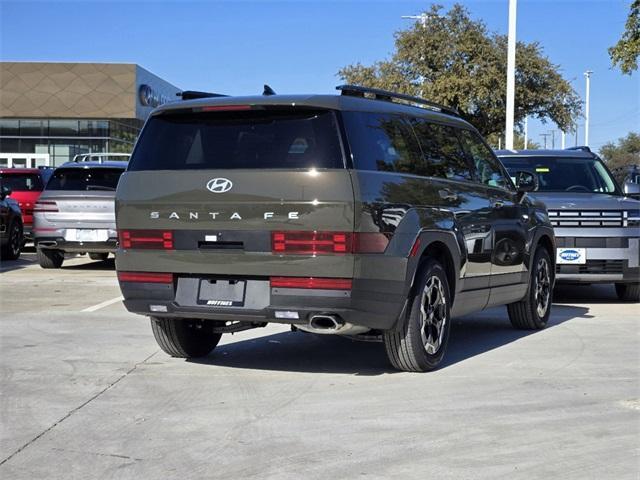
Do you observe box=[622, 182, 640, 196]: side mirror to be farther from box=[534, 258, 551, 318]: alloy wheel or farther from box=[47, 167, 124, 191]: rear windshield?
box=[47, 167, 124, 191]: rear windshield

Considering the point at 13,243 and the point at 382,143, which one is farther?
the point at 13,243

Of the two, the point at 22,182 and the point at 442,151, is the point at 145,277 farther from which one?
the point at 22,182

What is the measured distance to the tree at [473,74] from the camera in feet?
122

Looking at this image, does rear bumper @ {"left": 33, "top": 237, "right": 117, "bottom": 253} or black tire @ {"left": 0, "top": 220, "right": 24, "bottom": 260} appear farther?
black tire @ {"left": 0, "top": 220, "right": 24, "bottom": 260}

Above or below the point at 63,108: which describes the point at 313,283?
below

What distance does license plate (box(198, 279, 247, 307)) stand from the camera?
21.2 ft

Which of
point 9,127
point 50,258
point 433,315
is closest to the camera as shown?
point 433,315

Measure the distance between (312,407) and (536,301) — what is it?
3.95 metres

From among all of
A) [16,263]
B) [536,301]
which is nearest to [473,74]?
[16,263]

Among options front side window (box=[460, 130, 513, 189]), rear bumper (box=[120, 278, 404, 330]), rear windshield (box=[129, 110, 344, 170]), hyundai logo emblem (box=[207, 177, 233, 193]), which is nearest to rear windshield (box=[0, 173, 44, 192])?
front side window (box=[460, 130, 513, 189])

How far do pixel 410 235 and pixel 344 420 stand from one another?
147 centimetres

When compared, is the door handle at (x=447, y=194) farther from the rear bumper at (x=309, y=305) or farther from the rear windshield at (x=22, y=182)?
the rear windshield at (x=22, y=182)

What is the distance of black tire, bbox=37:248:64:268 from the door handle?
9550 mm

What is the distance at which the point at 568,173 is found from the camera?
40.4ft
